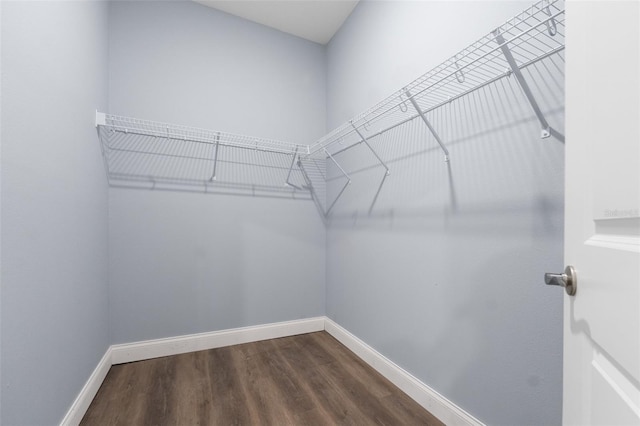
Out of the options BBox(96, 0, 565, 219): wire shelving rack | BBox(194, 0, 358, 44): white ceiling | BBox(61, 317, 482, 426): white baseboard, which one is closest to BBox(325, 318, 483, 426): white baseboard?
BBox(61, 317, 482, 426): white baseboard

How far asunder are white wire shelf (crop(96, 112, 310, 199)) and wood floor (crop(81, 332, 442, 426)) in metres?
1.25

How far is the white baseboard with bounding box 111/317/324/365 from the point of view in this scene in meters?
1.86

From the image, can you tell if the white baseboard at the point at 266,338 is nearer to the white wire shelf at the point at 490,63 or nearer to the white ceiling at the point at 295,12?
the white wire shelf at the point at 490,63

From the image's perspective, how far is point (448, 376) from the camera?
4.33 feet

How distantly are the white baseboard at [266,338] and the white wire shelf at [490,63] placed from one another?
1.23m

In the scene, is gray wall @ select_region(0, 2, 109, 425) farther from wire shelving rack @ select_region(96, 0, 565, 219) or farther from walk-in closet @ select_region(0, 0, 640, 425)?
wire shelving rack @ select_region(96, 0, 565, 219)

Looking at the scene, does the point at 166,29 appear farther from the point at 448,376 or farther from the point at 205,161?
the point at 448,376

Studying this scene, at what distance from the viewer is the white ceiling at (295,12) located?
2.10 metres

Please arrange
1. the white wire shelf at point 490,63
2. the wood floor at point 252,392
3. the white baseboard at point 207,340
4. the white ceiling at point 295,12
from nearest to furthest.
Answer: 1. the white wire shelf at point 490,63
2. the wood floor at point 252,392
3. the white baseboard at point 207,340
4. the white ceiling at point 295,12

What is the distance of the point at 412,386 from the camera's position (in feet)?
4.93

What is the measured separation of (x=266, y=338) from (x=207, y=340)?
0.46 m

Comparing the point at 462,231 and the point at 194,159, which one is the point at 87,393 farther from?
the point at 462,231

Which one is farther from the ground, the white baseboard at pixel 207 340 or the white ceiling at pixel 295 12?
the white ceiling at pixel 295 12

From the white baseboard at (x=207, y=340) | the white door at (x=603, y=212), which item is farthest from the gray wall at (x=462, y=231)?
the white baseboard at (x=207, y=340)
